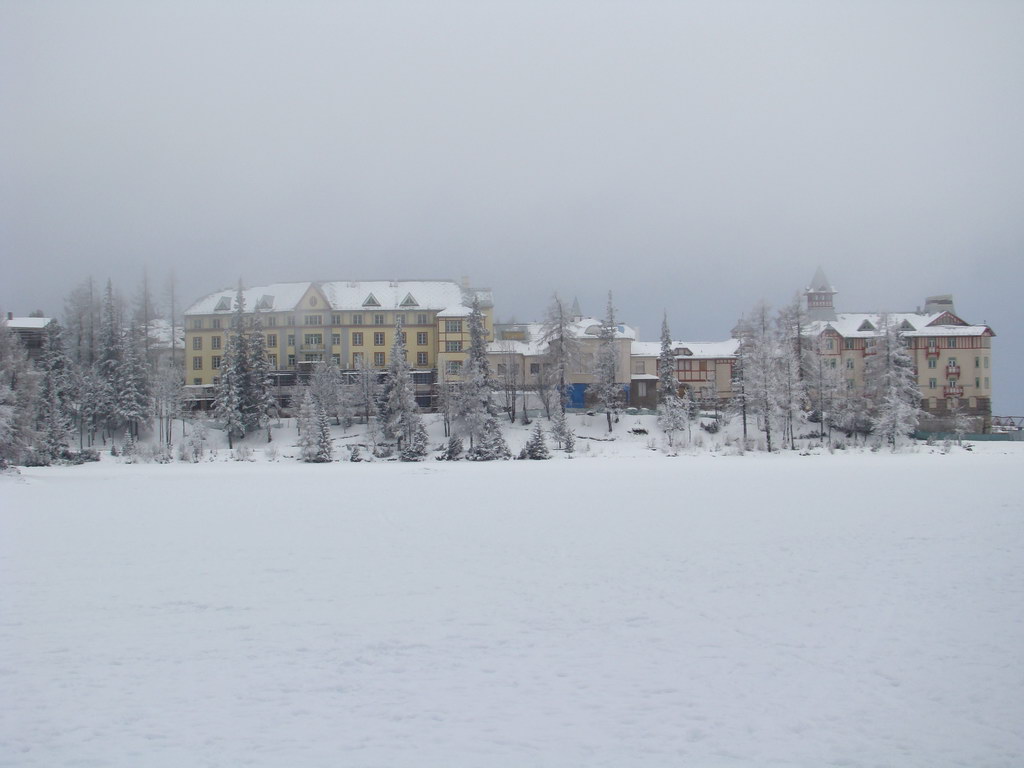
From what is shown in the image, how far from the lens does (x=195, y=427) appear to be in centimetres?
5541

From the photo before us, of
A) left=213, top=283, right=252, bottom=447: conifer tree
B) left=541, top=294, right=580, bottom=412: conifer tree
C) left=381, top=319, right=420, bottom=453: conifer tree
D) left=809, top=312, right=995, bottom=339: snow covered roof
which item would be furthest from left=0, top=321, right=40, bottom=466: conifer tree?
left=809, top=312, right=995, bottom=339: snow covered roof

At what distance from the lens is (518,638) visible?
10984 mm

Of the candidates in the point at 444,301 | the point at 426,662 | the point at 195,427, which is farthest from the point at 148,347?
Result: the point at 426,662

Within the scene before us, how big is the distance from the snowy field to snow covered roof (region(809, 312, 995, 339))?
183ft

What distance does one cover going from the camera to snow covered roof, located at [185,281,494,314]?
252ft

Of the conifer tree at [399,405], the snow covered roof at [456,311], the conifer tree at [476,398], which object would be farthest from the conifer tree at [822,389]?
the snow covered roof at [456,311]

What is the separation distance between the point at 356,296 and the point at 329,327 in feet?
14.5

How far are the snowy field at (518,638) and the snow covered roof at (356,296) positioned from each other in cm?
5523

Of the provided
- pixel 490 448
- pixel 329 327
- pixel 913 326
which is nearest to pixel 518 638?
pixel 490 448

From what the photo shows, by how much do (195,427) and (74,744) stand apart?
167 ft

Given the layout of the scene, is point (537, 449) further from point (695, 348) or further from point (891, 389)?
point (695, 348)

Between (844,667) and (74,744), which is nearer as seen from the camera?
(74,744)

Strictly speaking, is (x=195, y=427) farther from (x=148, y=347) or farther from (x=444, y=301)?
(x=444, y=301)

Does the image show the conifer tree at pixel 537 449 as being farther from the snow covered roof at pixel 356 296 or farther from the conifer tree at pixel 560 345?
the snow covered roof at pixel 356 296
